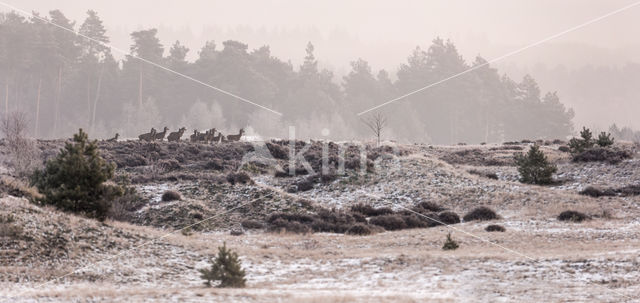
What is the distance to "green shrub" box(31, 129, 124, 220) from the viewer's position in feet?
67.1

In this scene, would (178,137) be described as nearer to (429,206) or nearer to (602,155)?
(429,206)

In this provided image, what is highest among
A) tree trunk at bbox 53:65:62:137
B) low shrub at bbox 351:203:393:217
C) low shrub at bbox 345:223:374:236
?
tree trunk at bbox 53:65:62:137

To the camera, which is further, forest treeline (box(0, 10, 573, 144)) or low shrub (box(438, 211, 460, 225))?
forest treeline (box(0, 10, 573, 144))

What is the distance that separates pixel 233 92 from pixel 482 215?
8008cm

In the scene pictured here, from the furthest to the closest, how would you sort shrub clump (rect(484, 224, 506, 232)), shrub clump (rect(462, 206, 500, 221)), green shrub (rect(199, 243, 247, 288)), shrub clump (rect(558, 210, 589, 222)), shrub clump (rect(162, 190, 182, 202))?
shrub clump (rect(162, 190, 182, 202)) → shrub clump (rect(462, 206, 500, 221)) → shrub clump (rect(558, 210, 589, 222)) → shrub clump (rect(484, 224, 506, 232)) → green shrub (rect(199, 243, 247, 288))

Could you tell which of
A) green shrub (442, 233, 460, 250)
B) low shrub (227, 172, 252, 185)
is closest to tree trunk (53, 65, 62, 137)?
low shrub (227, 172, 252, 185)

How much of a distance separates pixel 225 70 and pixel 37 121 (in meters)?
31.9

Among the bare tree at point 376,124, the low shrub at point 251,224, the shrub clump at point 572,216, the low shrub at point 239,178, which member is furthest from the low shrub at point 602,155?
the low shrub at point 251,224

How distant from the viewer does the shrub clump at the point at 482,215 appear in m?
27.8

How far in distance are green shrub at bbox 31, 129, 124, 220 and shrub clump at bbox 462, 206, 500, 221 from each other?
1589cm

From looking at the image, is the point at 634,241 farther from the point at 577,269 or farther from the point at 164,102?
the point at 164,102

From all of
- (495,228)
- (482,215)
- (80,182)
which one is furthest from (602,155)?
(80,182)

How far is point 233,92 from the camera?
4077 inches

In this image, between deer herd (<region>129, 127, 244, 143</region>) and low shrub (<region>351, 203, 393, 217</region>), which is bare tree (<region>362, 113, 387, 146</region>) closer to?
deer herd (<region>129, 127, 244, 143</region>)
